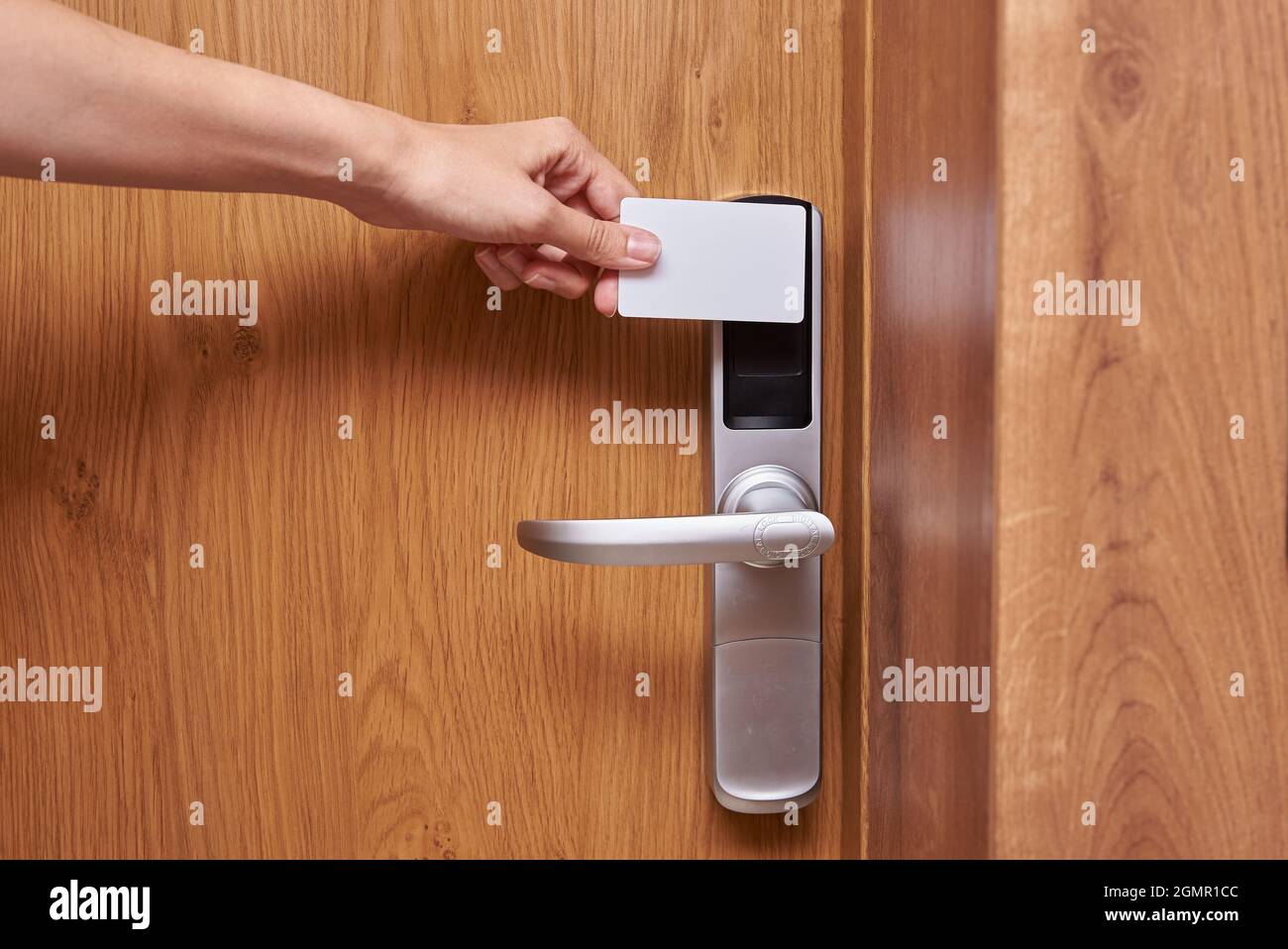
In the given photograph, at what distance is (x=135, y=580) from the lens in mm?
486

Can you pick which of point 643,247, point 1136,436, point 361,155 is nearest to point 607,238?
point 643,247

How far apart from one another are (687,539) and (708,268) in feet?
0.52

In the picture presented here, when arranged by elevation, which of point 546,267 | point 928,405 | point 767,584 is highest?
point 546,267

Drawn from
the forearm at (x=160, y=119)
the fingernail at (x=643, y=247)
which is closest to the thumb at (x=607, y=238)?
the fingernail at (x=643, y=247)

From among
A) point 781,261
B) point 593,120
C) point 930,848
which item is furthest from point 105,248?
point 930,848

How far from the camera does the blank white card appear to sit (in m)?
0.41

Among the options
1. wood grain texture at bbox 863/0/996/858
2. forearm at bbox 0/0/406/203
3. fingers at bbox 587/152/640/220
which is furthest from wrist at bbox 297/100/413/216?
wood grain texture at bbox 863/0/996/858

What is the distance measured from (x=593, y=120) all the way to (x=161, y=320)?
32 centimetres

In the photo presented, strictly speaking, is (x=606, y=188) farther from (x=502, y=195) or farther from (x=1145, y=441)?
(x=1145, y=441)

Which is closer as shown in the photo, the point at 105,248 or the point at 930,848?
the point at 930,848

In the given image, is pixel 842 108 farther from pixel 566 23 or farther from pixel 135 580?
pixel 135 580

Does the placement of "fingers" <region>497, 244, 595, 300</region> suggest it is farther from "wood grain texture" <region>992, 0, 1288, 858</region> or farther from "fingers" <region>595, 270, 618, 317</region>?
"wood grain texture" <region>992, 0, 1288, 858</region>

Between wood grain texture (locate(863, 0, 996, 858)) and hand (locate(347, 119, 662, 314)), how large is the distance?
0.48ft

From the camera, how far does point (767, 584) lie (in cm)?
46
